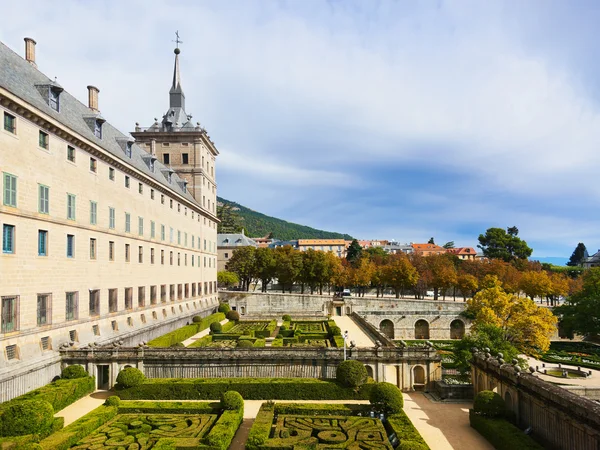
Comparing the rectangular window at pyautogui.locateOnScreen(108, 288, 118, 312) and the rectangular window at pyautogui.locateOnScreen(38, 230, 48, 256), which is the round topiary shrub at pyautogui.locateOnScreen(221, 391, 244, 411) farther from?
the rectangular window at pyautogui.locateOnScreen(108, 288, 118, 312)

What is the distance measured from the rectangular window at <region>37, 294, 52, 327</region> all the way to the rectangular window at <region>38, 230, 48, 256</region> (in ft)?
7.97

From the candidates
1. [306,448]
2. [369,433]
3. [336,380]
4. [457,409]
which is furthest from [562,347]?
[306,448]

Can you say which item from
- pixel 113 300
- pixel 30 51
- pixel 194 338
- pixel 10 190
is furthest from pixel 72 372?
pixel 30 51

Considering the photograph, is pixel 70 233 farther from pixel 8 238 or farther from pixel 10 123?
pixel 10 123


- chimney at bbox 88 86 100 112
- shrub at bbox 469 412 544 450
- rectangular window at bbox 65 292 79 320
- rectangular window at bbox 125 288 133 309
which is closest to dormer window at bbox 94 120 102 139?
chimney at bbox 88 86 100 112

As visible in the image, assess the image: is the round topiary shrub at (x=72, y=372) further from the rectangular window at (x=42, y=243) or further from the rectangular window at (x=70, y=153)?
the rectangular window at (x=70, y=153)

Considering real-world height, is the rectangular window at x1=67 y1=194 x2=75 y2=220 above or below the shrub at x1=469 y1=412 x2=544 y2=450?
above

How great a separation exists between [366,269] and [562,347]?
41.6 meters

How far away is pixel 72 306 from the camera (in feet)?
90.6

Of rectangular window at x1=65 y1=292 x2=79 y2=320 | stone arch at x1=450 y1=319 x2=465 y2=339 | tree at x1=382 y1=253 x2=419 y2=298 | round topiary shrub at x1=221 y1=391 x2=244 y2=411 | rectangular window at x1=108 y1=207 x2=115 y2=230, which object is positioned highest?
rectangular window at x1=108 y1=207 x2=115 y2=230

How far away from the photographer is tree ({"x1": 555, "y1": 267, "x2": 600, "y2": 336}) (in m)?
48.5

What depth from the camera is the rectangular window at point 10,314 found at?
2142 centimetres

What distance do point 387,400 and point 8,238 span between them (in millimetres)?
20440

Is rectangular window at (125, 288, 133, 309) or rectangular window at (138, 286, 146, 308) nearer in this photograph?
rectangular window at (125, 288, 133, 309)
